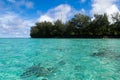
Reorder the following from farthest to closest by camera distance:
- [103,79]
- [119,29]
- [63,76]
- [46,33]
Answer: [46,33] < [119,29] < [63,76] < [103,79]

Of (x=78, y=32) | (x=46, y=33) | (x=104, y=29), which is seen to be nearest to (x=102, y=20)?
(x=104, y=29)

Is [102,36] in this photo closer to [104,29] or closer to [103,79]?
[104,29]

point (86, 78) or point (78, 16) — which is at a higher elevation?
point (78, 16)

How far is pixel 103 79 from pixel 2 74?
594 cm

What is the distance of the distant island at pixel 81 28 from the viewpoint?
8044 cm

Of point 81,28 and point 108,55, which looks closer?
point 108,55

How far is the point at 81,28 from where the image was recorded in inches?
3440

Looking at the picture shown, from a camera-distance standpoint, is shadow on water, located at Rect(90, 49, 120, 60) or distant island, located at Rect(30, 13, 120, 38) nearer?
shadow on water, located at Rect(90, 49, 120, 60)

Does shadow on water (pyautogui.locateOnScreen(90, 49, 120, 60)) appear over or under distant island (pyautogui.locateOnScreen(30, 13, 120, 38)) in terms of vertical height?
under

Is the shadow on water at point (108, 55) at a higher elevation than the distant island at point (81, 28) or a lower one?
lower

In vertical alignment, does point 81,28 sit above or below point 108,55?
above

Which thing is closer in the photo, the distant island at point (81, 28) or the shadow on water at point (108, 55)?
the shadow on water at point (108, 55)

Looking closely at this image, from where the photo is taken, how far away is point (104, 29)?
264 feet

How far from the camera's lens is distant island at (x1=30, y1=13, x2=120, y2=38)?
80.4m
